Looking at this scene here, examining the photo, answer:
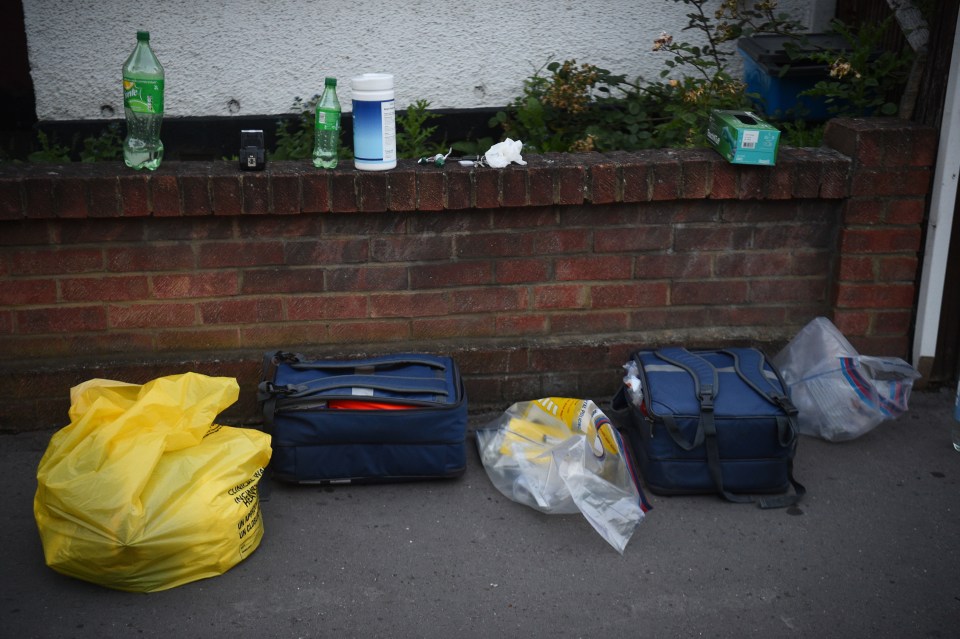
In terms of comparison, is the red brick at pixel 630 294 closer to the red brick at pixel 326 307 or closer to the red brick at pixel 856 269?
the red brick at pixel 856 269

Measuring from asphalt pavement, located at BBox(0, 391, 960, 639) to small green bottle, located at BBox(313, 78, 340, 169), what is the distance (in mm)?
1271

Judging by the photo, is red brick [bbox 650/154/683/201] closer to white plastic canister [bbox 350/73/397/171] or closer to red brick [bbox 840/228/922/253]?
red brick [bbox 840/228/922/253]

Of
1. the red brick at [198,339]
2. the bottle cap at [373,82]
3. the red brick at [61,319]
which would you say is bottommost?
the red brick at [198,339]

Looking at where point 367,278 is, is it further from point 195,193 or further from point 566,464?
point 566,464

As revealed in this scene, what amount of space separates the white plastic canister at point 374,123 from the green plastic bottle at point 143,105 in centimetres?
77

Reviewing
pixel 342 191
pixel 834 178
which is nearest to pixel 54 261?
pixel 342 191

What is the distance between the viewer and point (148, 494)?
2859 mm

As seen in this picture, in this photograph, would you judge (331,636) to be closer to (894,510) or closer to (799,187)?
(894,510)

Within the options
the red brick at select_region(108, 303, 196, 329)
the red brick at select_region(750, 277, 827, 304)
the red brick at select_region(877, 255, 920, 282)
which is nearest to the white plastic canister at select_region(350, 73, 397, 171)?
the red brick at select_region(108, 303, 196, 329)

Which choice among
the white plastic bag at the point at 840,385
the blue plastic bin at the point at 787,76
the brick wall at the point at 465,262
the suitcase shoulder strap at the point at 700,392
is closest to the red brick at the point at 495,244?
the brick wall at the point at 465,262

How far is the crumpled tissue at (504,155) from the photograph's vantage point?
3.69m

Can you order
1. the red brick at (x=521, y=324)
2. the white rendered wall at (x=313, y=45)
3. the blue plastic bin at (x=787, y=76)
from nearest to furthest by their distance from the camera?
the red brick at (x=521, y=324) < the blue plastic bin at (x=787, y=76) < the white rendered wall at (x=313, y=45)

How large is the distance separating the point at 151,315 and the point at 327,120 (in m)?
1.02

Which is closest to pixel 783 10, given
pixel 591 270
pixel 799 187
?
pixel 799 187
